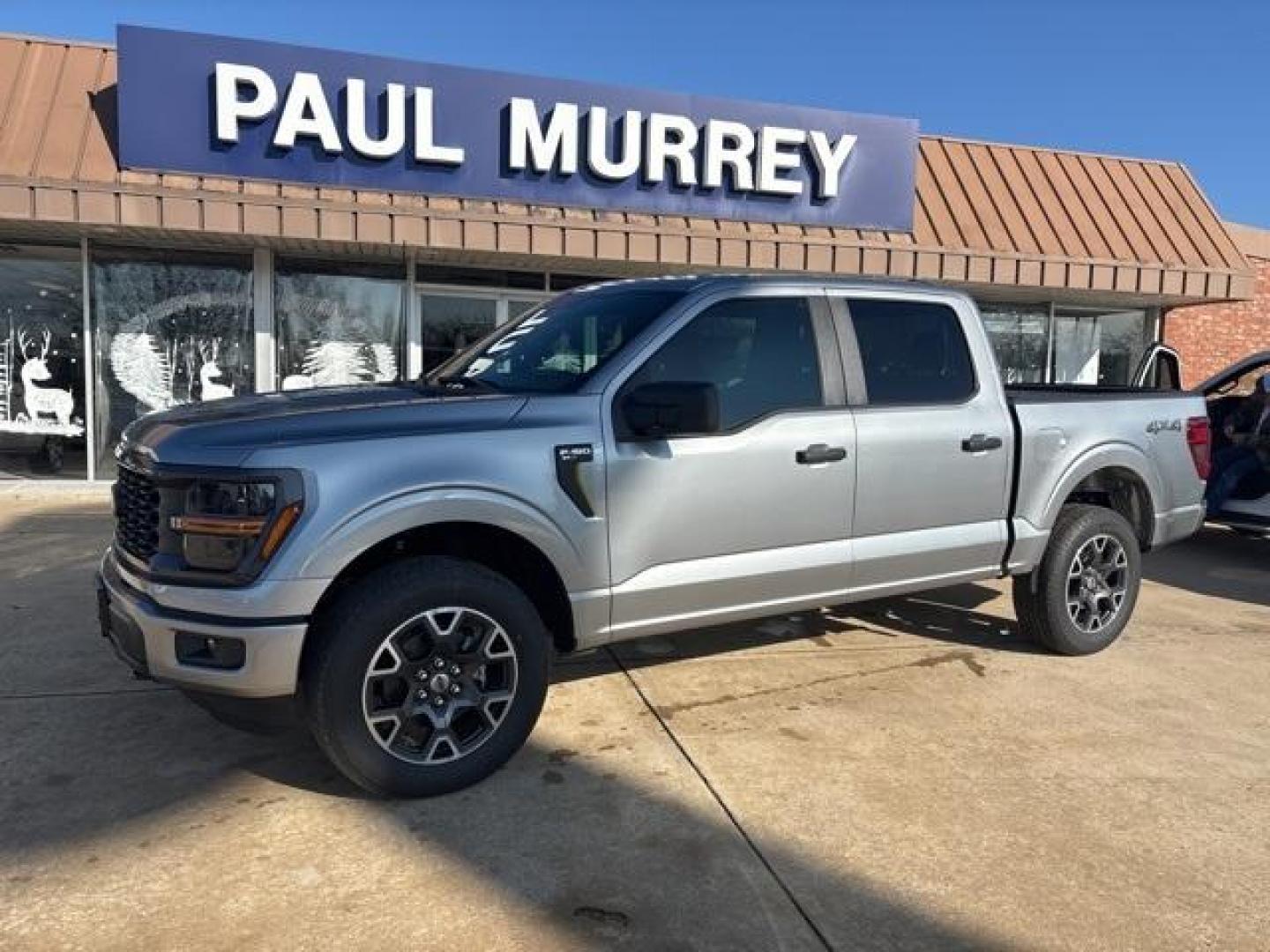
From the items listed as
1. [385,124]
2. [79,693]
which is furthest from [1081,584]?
[385,124]

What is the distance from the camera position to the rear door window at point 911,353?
4.51 metres

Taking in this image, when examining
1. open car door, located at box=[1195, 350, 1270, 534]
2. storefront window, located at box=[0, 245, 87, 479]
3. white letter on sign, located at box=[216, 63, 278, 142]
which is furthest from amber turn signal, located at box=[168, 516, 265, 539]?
storefront window, located at box=[0, 245, 87, 479]

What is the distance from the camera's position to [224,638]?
3094mm

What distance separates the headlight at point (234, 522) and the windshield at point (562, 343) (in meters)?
1.16

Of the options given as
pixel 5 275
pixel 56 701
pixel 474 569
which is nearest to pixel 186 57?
pixel 5 275

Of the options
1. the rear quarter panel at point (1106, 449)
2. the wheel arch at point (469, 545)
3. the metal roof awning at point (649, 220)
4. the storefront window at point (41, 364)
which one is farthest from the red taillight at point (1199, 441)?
the storefront window at point (41, 364)

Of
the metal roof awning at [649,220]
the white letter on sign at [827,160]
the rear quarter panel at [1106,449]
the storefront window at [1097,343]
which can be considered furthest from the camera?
the storefront window at [1097,343]

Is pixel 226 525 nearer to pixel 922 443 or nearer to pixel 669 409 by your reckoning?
pixel 669 409

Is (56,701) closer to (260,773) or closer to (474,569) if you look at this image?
(260,773)

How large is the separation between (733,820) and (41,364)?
33.7 ft

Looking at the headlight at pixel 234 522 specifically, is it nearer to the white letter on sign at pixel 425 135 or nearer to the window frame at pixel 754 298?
the window frame at pixel 754 298

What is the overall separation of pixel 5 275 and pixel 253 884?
10019mm

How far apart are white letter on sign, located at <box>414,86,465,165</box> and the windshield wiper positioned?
19.9 ft

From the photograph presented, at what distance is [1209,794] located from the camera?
3.60 m
